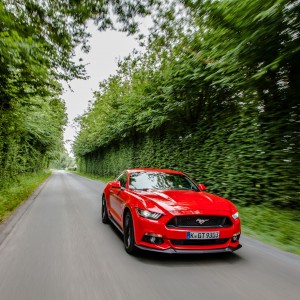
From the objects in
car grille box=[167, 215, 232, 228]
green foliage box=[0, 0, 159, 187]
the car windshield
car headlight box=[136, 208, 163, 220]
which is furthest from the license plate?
green foliage box=[0, 0, 159, 187]

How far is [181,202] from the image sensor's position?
4.91 metres

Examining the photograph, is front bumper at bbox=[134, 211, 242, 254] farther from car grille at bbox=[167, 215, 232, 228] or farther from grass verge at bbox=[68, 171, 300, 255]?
grass verge at bbox=[68, 171, 300, 255]

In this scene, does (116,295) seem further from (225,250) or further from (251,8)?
(251,8)

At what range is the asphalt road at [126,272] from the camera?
3441 mm

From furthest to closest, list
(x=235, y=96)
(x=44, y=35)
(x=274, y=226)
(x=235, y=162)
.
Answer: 1. (x=235, y=96)
2. (x=235, y=162)
3. (x=44, y=35)
4. (x=274, y=226)

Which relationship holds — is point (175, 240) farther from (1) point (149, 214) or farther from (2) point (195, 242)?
(1) point (149, 214)

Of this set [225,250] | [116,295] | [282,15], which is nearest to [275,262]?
[225,250]

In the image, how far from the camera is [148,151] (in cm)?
1975

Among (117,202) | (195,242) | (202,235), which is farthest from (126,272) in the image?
(117,202)

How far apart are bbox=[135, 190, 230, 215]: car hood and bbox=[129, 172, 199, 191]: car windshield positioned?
48 cm

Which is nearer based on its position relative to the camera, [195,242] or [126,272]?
[126,272]

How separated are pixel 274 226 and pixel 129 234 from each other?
3.58 meters

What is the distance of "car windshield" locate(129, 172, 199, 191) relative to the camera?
6.11m

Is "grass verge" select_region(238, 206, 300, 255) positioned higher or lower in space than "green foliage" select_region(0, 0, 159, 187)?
lower
